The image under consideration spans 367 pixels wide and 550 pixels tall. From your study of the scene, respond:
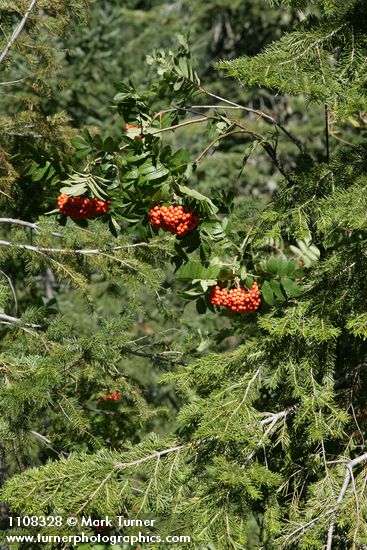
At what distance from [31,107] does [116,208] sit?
1.65m

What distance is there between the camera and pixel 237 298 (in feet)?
8.53

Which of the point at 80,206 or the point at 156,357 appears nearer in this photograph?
the point at 80,206

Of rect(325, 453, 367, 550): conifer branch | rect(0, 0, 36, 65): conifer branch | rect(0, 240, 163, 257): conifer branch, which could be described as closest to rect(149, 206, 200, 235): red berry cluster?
rect(325, 453, 367, 550): conifer branch

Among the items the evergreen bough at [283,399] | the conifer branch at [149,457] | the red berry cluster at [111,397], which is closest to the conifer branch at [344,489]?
the evergreen bough at [283,399]

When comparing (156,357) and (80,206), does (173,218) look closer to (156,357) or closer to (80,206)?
(80,206)

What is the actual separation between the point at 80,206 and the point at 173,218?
43cm

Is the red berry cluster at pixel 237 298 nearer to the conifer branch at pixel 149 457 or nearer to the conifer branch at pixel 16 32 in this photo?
the conifer branch at pixel 149 457

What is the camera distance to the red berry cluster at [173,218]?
2.47m

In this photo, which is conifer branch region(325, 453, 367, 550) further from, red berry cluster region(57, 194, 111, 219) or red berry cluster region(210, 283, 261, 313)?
red berry cluster region(57, 194, 111, 219)

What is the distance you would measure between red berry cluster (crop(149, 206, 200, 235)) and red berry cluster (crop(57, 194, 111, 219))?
0.99 feet

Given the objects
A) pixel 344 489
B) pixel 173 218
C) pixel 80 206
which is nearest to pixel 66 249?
pixel 80 206

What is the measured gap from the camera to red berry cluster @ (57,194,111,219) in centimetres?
272

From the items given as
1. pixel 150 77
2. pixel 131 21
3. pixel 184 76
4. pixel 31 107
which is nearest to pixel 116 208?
pixel 184 76

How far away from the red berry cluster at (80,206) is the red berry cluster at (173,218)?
0.99 ft
